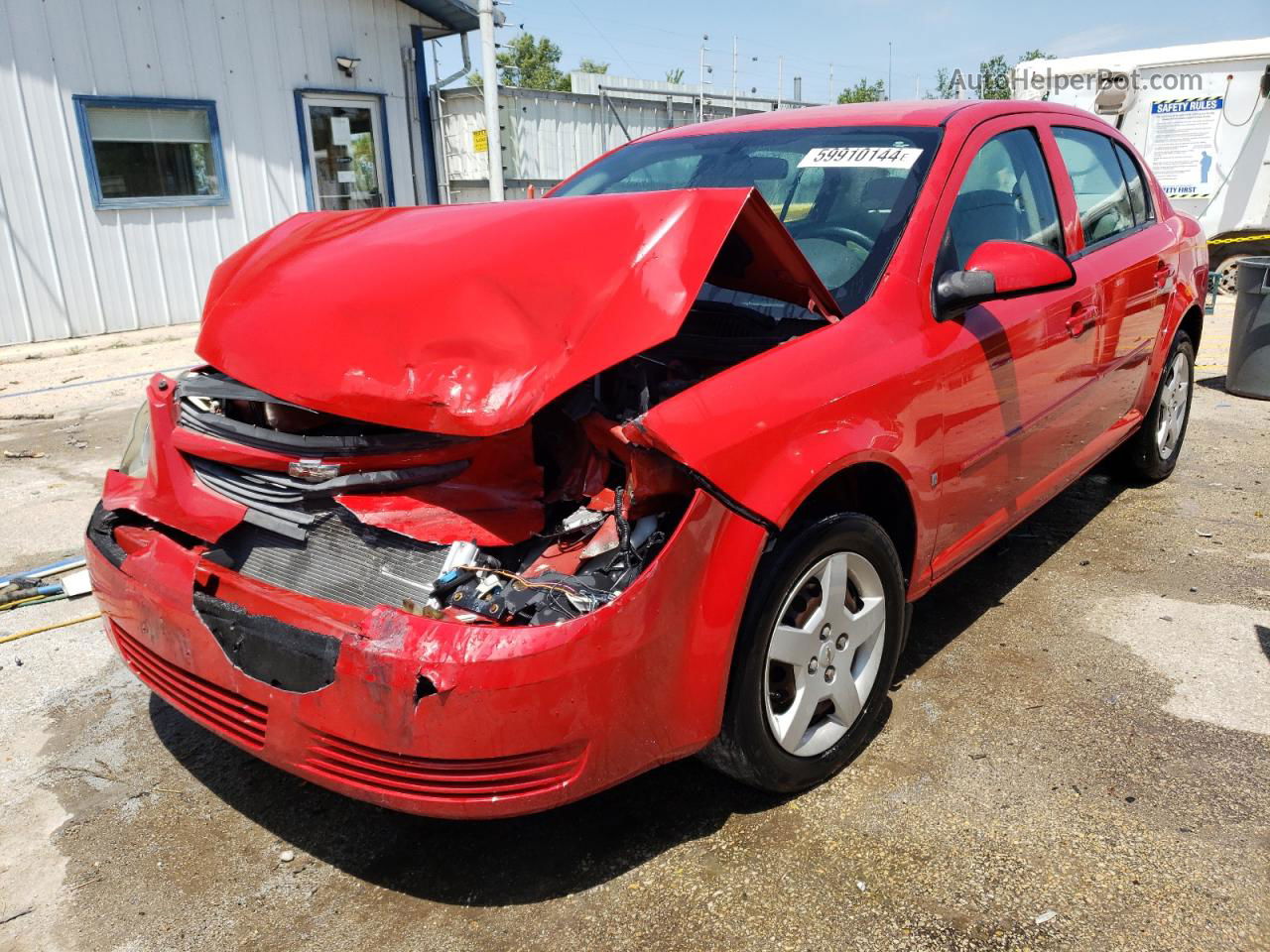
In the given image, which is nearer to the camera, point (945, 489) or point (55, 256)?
point (945, 489)

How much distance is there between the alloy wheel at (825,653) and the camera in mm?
2381

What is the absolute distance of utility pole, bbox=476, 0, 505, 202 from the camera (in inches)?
479

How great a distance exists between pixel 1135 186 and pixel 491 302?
11.5 ft

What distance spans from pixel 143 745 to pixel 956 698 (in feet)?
8.20

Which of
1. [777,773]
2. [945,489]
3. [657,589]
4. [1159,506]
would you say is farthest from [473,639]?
[1159,506]

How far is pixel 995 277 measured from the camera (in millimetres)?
2695

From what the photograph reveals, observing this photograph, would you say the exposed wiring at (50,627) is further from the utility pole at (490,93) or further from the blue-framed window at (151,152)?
the utility pole at (490,93)

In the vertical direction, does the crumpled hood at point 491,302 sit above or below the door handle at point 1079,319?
above

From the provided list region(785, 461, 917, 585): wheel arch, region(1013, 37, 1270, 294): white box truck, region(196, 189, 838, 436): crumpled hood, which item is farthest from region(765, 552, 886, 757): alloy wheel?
region(1013, 37, 1270, 294): white box truck

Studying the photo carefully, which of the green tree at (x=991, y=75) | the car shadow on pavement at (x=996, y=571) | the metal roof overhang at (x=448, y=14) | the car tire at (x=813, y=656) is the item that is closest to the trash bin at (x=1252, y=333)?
the car shadow on pavement at (x=996, y=571)

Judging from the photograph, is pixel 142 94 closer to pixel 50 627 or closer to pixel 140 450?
pixel 50 627

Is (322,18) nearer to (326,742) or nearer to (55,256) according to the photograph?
(55,256)

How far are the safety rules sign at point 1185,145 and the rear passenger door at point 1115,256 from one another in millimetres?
8469

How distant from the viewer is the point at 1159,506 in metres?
4.82
